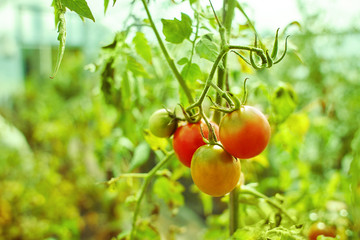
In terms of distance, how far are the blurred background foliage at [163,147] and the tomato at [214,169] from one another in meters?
0.09

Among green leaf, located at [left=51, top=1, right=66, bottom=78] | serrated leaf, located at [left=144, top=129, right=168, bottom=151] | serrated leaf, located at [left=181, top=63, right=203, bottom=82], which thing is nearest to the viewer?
green leaf, located at [left=51, top=1, right=66, bottom=78]

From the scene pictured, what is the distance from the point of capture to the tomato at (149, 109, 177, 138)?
47 cm

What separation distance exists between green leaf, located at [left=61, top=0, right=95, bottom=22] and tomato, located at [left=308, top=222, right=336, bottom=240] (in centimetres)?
51

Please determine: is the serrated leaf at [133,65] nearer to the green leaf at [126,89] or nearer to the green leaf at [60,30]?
the green leaf at [126,89]

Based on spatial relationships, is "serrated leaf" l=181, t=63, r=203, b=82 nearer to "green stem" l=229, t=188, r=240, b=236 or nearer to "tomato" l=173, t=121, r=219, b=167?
"tomato" l=173, t=121, r=219, b=167

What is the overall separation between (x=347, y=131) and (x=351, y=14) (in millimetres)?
542

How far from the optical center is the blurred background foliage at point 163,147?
0.58 meters

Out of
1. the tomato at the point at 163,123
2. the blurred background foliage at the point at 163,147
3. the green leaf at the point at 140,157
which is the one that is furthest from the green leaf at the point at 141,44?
the green leaf at the point at 140,157

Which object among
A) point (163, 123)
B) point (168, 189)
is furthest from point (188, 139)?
point (168, 189)

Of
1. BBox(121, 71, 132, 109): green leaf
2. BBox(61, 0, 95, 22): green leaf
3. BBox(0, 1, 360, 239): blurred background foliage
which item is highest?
BBox(61, 0, 95, 22): green leaf

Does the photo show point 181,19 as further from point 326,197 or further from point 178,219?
point 178,219

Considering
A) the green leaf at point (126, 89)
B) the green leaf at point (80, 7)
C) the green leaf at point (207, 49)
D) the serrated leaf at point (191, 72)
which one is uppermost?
the green leaf at point (80, 7)

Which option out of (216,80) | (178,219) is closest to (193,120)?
(216,80)

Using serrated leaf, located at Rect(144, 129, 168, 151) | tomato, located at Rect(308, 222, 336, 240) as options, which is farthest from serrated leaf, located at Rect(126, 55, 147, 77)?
tomato, located at Rect(308, 222, 336, 240)
